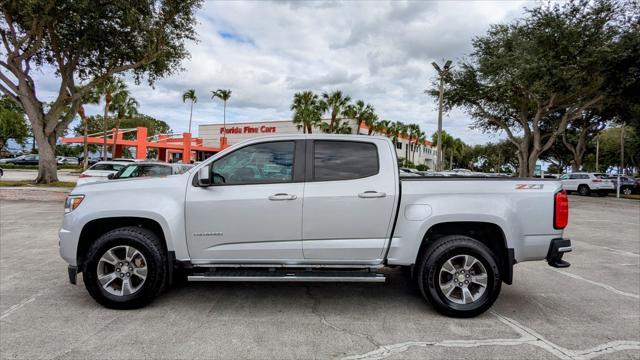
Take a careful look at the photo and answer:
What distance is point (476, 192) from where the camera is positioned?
A: 4.35 m

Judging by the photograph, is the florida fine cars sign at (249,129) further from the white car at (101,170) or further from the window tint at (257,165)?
the window tint at (257,165)

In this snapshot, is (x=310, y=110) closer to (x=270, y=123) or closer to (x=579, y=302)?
(x=270, y=123)

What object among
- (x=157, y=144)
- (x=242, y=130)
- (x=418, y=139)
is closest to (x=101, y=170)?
(x=157, y=144)

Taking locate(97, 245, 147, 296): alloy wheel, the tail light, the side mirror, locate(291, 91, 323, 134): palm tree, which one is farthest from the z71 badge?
locate(291, 91, 323, 134): palm tree

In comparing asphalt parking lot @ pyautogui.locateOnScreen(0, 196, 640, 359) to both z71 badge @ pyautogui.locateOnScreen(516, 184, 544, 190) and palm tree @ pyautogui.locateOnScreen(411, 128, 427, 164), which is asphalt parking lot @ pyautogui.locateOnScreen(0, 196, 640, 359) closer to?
z71 badge @ pyautogui.locateOnScreen(516, 184, 544, 190)

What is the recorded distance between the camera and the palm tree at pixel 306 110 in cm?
4291

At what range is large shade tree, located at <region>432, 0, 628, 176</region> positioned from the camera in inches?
753

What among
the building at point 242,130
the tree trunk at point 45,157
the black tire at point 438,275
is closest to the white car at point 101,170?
the tree trunk at point 45,157

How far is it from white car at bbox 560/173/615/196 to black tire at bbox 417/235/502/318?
89.8 feet

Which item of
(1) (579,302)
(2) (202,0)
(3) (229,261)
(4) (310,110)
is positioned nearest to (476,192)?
(1) (579,302)

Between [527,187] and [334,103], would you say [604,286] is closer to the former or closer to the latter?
[527,187]

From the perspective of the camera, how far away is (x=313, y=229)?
4.26m

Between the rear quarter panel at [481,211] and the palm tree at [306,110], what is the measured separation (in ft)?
128

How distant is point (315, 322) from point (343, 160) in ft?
5.63
